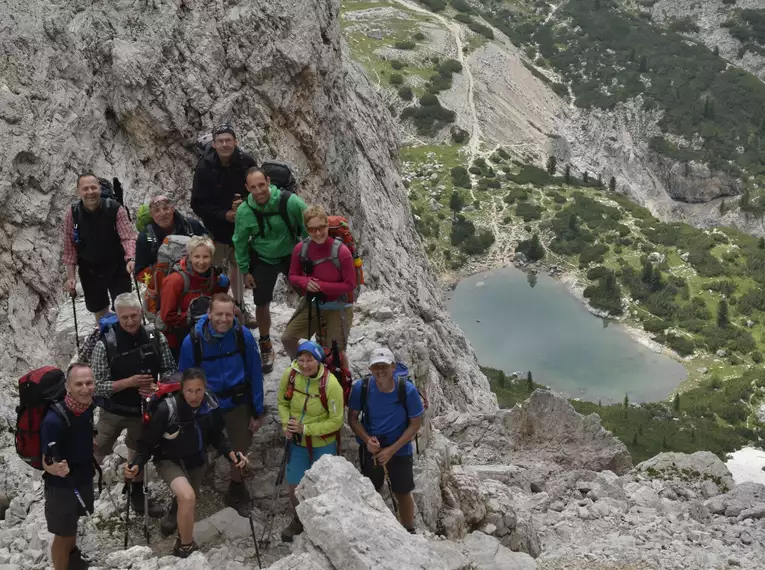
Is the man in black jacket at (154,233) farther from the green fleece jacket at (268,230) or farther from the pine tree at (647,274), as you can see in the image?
the pine tree at (647,274)

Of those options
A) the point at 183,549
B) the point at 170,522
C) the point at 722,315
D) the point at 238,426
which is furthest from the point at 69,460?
the point at 722,315

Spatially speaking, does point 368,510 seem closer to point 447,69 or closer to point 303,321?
point 303,321

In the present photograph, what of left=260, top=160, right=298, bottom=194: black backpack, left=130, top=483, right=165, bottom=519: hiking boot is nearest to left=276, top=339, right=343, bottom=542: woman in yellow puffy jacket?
left=130, top=483, right=165, bottom=519: hiking boot

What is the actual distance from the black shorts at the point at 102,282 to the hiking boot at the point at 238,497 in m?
3.64

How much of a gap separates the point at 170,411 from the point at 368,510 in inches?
92.5

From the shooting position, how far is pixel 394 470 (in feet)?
32.5

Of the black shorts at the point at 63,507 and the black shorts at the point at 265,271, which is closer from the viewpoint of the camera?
the black shorts at the point at 63,507

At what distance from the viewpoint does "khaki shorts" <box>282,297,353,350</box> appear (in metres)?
10.4

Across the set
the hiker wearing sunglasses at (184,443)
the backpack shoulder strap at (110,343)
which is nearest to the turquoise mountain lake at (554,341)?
the hiker wearing sunglasses at (184,443)

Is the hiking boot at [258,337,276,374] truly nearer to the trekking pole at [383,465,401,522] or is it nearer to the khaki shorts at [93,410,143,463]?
the trekking pole at [383,465,401,522]

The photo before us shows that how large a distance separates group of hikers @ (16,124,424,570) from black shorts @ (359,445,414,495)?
0.06 ft

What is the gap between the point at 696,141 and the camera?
463 feet

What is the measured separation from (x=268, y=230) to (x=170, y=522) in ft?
13.2

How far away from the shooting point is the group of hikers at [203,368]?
8094 mm
